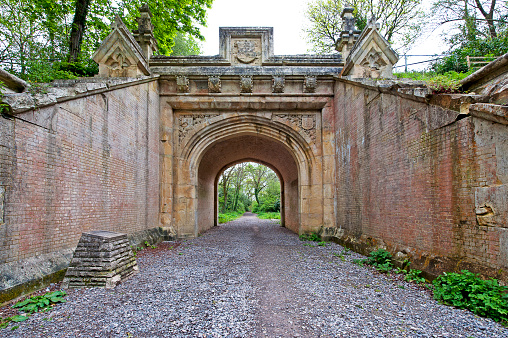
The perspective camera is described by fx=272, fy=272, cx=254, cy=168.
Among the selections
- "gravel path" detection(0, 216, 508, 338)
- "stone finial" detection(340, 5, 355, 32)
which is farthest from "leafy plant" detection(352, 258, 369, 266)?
"stone finial" detection(340, 5, 355, 32)

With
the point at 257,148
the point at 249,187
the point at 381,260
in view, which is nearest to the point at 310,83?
the point at 257,148

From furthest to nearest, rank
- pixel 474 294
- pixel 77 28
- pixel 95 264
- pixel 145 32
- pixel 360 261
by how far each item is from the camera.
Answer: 1. pixel 77 28
2. pixel 145 32
3. pixel 360 261
4. pixel 95 264
5. pixel 474 294

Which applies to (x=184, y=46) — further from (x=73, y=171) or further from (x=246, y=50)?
(x=73, y=171)

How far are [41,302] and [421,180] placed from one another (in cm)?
580

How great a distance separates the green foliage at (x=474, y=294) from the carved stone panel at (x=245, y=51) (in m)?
8.33

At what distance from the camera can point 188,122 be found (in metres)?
9.79

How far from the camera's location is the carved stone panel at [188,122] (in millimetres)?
9734

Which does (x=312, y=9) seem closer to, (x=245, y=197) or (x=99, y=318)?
(x=99, y=318)

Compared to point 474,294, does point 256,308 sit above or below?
below

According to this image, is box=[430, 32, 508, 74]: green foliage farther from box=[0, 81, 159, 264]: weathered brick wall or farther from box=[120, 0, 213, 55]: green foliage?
box=[0, 81, 159, 264]: weathered brick wall

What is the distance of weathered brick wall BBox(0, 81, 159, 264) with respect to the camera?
3764mm

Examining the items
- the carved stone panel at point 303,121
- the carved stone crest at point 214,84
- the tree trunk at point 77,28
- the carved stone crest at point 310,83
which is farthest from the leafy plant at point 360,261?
the tree trunk at point 77,28

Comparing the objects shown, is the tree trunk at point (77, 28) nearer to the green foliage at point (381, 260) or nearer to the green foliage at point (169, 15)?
the green foliage at point (169, 15)

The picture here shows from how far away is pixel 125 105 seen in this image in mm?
6930
